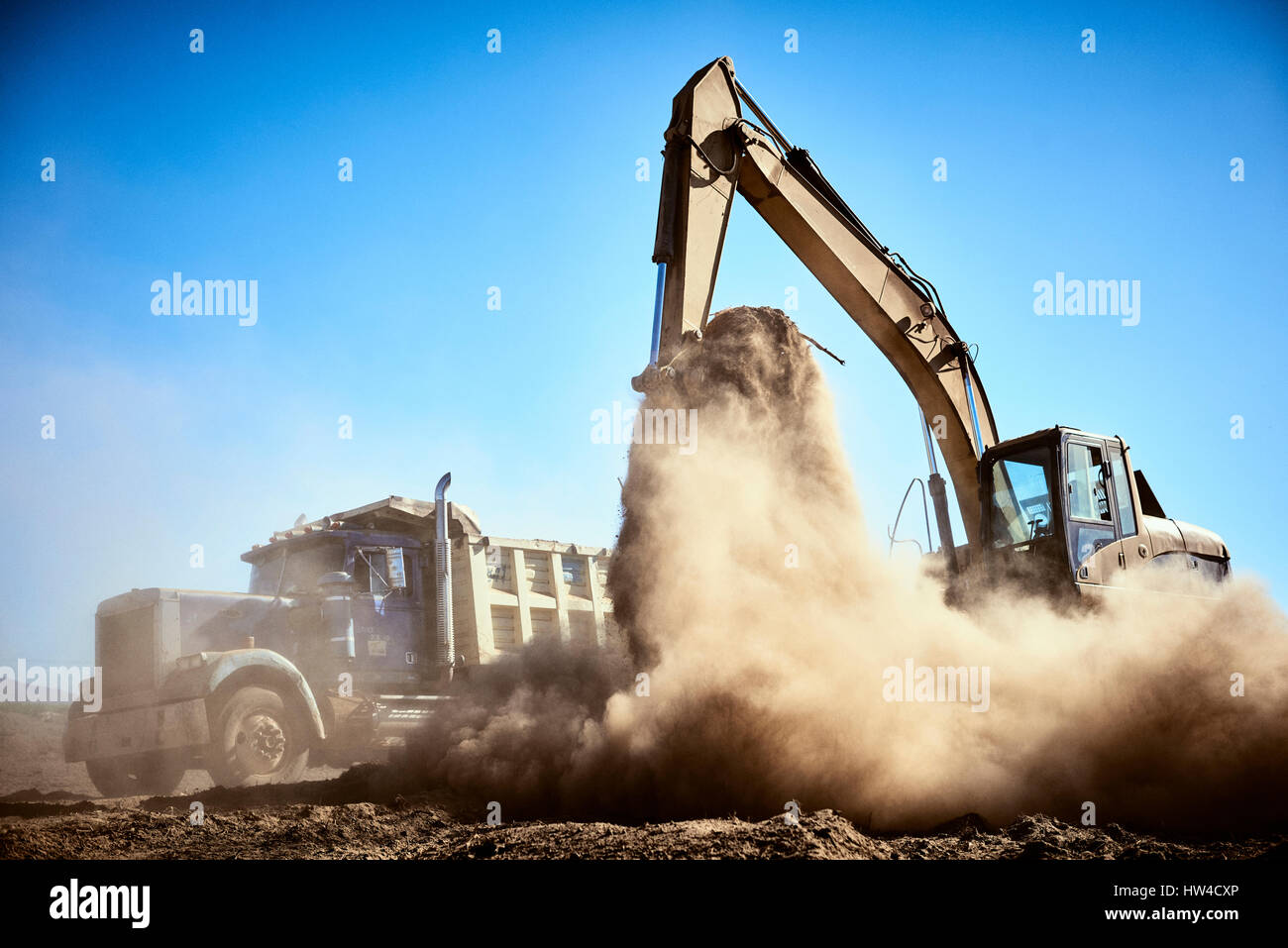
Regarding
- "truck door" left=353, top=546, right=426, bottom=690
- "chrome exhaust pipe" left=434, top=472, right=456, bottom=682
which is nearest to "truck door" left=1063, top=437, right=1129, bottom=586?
"chrome exhaust pipe" left=434, top=472, right=456, bottom=682

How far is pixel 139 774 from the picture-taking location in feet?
35.3

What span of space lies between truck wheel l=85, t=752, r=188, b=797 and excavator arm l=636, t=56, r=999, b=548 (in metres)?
6.96

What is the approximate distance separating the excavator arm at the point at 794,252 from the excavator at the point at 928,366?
0.01m

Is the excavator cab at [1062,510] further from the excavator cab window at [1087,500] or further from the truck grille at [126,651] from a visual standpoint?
the truck grille at [126,651]

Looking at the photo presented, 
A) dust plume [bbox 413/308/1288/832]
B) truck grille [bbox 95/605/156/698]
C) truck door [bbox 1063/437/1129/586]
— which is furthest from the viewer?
truck grille [bbox 95/605/156/698]

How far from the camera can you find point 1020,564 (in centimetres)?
872

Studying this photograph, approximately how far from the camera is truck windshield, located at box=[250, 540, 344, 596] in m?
12.5

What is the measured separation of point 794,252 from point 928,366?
1931mm

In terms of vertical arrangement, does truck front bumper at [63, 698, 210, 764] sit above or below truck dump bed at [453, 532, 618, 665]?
below

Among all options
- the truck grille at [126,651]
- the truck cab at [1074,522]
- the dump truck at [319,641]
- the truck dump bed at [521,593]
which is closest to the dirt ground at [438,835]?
the dump truck at [319,641]

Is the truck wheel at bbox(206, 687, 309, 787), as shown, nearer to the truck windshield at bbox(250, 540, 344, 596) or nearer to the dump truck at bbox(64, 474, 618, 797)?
the dump truck at bbox(64, 474, 618, 797)

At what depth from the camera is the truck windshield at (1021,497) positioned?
28.6 feet
